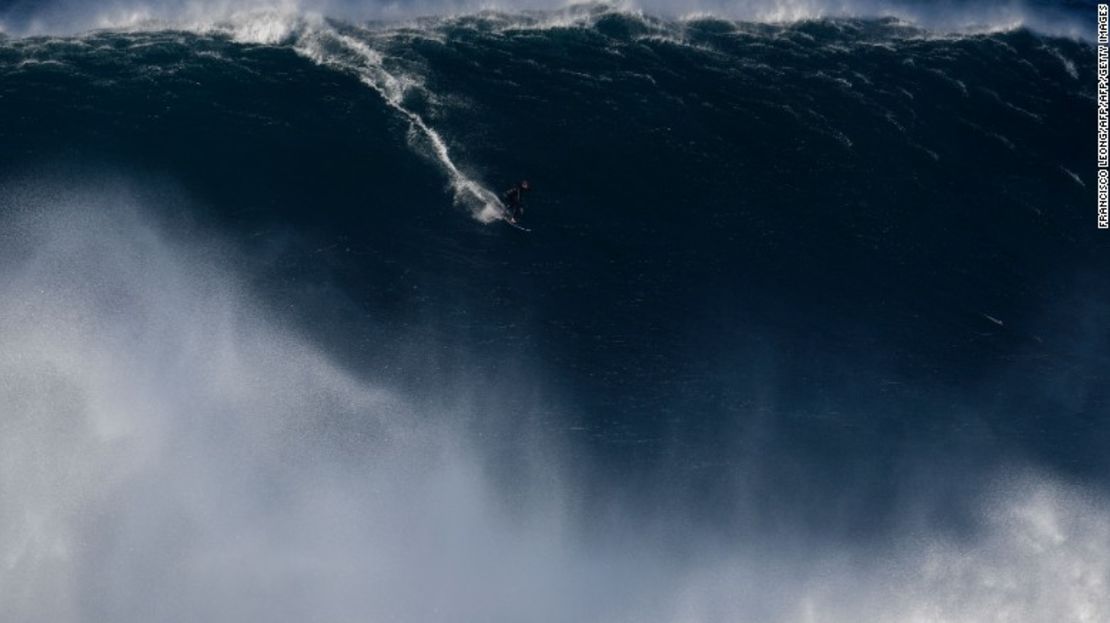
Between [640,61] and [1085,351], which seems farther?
[640,61]

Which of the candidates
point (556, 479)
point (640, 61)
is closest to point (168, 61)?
point (640, 61)

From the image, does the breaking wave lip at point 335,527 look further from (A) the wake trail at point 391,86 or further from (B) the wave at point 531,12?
(B) the wave at point 531,12

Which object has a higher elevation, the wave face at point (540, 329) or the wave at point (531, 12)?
the wave at point (531, 12)

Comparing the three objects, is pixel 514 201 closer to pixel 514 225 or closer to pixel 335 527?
pixel 514 225

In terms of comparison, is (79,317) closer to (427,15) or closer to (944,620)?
(427,15)

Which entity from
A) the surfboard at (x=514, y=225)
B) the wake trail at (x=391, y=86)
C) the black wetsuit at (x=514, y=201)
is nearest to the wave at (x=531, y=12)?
the wake trail at (x=391, y=86)

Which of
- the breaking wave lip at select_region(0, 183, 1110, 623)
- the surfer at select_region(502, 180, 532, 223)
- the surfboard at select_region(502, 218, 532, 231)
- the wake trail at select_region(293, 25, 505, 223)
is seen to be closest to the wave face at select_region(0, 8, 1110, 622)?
the breaking wave lip at select_region(0, 183, 1110, 623)
